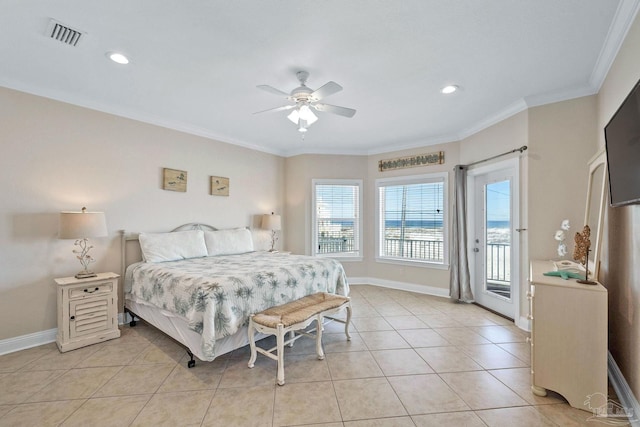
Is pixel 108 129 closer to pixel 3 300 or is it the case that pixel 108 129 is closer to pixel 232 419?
pixel 3 300

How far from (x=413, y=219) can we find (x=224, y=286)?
385cm

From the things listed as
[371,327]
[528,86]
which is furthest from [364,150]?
[371,327]

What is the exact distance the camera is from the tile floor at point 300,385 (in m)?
1.97

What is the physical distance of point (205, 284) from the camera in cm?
254

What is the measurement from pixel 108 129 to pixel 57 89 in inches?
23.1

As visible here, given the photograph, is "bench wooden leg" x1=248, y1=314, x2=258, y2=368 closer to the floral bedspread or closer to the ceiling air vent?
the floral bedspread

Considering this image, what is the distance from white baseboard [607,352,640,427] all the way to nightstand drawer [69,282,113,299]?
4.53 m

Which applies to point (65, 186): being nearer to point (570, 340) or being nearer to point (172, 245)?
point (172, 245)

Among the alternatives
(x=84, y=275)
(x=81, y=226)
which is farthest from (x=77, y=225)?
(x=84, y=275)

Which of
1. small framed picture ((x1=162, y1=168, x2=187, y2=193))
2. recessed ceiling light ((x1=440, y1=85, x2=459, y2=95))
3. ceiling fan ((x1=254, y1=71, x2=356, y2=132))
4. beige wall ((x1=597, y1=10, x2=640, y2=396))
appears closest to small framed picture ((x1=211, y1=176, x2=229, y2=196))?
small framed picture ((x1=162, y1=168, x2=187, y2=193))

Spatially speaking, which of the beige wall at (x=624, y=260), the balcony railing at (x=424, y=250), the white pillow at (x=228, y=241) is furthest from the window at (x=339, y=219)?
the beige wall at (x=624, y=260)

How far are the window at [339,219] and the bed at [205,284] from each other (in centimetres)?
190

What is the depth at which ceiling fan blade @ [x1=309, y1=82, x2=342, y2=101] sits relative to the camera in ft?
7.91

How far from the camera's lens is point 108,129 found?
3.61 m
